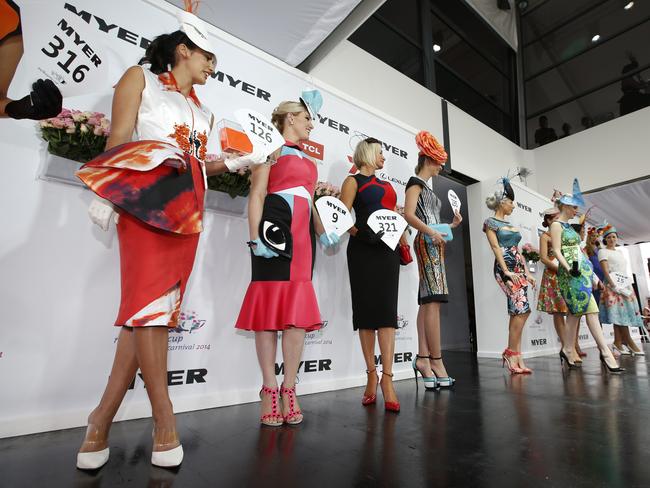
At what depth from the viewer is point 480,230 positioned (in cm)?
546

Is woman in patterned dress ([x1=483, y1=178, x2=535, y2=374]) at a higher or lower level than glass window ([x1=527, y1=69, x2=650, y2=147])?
lower

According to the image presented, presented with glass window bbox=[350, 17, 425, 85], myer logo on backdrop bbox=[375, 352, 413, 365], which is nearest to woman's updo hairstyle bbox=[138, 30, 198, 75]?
myer logo on backdrop bbox=[375, 352, 413, 365]

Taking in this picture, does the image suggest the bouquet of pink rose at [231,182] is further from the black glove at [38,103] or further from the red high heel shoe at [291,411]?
the red high heel shoe at [291,411]

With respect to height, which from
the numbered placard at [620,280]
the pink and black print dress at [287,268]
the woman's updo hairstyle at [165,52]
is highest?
the woman's updo hairstyle at [165,52]

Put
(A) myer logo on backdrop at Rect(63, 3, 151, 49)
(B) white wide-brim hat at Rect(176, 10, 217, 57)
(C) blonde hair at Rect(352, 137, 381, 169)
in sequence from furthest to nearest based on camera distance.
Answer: (C) blonde hair at Rect(352, 137, 381, 169)
(A) myer logo on backdrop at Rect(63, 3, 151, 49)
(B) white wide-brim hat at Rect(176, 10, 217, 57)

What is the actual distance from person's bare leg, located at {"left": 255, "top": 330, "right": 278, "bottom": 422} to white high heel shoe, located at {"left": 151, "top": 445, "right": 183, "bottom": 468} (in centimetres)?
56

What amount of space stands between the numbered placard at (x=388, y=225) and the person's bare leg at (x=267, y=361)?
2.55 feet

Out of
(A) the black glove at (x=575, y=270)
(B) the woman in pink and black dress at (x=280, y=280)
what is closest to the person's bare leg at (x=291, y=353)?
(B) the woman in pink and black dress at (x=280, y=280)

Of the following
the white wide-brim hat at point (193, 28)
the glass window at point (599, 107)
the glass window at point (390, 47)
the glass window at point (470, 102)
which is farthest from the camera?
the glass window at point (599, 107)

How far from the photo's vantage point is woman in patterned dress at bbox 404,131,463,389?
2.54 m

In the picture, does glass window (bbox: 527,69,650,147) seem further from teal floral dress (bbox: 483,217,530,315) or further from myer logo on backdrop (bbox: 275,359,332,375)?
myer logo on backdrop (bbox: 275,359,332,375)

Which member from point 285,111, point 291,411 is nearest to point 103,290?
point 291,411

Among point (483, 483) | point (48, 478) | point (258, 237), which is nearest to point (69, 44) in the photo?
point (258, 237)

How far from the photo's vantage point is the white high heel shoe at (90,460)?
1.15 meters
